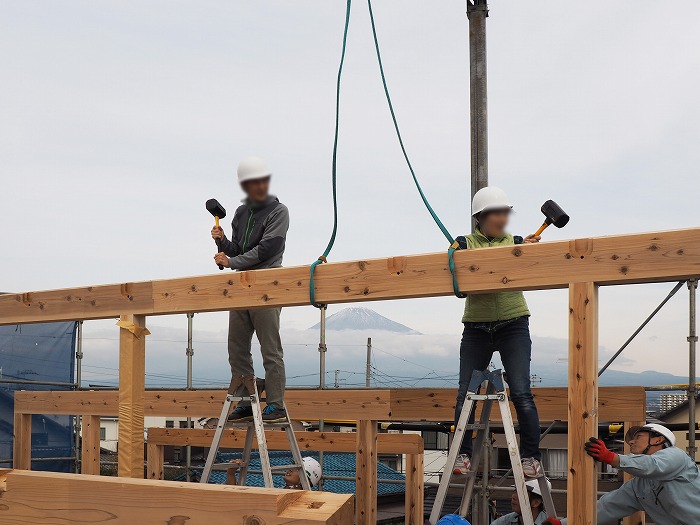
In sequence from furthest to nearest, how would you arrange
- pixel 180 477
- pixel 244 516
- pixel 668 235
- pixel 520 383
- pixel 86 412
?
pixel 180 477
pixel 86 412
pixel 520 383
pixel 668 235
pixel 244 516

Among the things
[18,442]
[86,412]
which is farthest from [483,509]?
[18,442]

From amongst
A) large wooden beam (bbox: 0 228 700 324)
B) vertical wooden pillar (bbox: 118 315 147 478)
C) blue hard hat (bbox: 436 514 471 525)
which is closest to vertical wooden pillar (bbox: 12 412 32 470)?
large wooden beam (bbox: 0 228 700 324)

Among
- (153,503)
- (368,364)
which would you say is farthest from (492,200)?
(368,364)

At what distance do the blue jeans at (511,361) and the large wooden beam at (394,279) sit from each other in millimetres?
778

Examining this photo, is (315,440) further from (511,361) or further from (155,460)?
(511,361)

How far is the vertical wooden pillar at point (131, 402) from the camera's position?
4.57 meters

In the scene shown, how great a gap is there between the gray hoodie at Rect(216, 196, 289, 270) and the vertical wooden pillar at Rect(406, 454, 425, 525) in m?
3.55

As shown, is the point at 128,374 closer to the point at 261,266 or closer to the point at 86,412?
the point at 261,266

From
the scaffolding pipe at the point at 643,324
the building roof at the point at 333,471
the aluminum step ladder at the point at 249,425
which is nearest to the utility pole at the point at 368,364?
the building roof at the point at 333,471

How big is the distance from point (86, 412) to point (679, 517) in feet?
19.3

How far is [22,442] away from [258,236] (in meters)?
5.12

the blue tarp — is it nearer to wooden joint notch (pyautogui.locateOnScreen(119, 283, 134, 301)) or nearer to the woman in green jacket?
wooden joint notch (pyautogui.locateOnScreen(119, 283, 134, 301))

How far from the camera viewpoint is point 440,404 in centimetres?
699

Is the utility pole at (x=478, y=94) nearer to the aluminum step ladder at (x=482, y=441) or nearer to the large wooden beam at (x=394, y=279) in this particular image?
the aluminum step ladder at (x=482, y=441)
